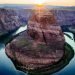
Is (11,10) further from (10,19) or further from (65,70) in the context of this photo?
(65,70)

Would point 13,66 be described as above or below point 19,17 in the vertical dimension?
below

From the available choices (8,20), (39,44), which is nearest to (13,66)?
(39,44)

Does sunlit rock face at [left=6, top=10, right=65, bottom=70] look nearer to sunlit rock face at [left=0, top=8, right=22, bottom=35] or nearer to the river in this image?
the river

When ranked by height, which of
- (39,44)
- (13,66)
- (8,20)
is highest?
(8,20)

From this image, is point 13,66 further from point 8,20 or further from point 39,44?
point 8,20

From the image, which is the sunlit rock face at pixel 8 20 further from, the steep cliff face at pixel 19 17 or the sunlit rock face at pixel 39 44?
the sunlit rock face at pixel 39 44

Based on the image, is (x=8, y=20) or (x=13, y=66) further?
(x=8, y=20)

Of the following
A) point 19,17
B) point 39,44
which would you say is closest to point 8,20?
point 19,17
